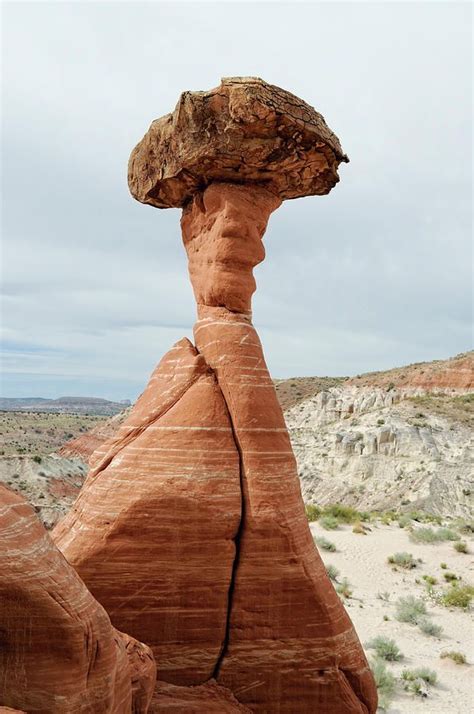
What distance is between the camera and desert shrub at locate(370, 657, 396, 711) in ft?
35.5

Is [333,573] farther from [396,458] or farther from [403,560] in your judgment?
[396,458]

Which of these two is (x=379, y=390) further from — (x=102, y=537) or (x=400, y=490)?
(x=102, y=537)

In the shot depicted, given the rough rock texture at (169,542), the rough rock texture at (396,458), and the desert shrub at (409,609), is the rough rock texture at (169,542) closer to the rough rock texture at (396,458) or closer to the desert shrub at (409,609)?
the desert shrub at (409,609)

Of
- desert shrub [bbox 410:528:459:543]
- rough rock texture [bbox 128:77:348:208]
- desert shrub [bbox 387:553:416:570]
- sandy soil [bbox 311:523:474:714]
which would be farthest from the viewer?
desert shrub [bbox 410:528:459:543]

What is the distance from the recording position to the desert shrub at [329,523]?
78.3 ft

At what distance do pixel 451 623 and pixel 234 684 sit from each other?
36.1 ft

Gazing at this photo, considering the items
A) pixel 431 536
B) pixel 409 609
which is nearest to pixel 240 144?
pixel 409 609

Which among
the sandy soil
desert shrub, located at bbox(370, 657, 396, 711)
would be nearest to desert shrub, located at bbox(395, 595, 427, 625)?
the sandy soil

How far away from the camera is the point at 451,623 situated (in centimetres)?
1521

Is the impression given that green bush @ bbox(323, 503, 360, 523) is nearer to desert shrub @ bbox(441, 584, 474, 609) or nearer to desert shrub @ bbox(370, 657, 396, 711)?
desert shrub @ bbox(441, 584, 474, 609)

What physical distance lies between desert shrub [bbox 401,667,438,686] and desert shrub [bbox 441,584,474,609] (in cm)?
Result: 464

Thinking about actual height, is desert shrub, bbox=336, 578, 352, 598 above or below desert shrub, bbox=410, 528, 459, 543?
below

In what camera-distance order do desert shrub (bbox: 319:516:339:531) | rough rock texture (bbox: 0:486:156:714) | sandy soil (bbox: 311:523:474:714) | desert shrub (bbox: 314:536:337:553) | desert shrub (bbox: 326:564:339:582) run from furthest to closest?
desert shrub (bbox: 319:516:339:531), desert shrub (bbox: 314:536:337:553), desert shrub (bbox: 326:564:339:582), sandy soil (bbox: 311:523:474:714), rough rock texture (bbox: 0:486:156:714)

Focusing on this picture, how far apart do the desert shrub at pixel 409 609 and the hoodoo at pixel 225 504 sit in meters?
9.07
